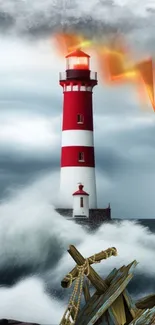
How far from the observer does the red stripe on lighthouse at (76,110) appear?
88.0ft

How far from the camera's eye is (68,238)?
29609mm

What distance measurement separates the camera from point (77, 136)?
87.0 feet

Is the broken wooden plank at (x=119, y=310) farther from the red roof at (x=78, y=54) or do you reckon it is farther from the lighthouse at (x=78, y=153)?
the red roof at (x=78, y=54)

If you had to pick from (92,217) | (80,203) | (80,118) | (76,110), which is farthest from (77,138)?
(92,217)

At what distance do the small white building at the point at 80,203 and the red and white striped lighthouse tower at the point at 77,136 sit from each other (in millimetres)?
147

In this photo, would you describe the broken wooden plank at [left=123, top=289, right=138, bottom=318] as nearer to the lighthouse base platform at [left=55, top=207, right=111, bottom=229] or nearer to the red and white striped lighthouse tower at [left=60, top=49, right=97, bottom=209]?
the red and white striped lighthouse tower at [left=60, top=49, right=97, bottom=209]

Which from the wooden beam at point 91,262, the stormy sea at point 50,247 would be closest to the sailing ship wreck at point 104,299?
the wooden beam at point 91,262

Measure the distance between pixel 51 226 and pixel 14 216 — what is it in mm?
1259

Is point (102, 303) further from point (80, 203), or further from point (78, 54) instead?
point (78, 54)

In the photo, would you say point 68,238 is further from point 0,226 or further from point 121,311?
point 121,311

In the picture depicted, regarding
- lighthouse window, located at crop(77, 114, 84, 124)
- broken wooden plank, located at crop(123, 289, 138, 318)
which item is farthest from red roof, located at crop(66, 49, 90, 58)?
broken wooden plank, located at crop(123, 289, 138, 318)

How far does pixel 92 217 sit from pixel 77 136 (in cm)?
224

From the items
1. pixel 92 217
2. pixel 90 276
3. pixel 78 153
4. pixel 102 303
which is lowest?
pixel 102 303

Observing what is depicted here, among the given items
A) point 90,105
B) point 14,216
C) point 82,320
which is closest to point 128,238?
point 14,216
